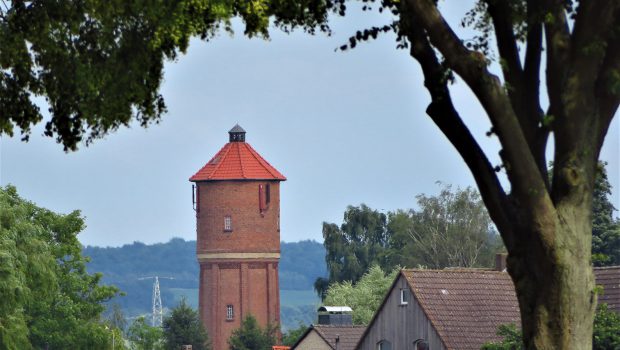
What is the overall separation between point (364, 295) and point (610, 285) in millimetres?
62525

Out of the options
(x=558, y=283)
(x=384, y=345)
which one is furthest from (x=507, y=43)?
(x=384, y=345)

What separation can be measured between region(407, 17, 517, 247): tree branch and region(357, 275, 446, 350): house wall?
131ft

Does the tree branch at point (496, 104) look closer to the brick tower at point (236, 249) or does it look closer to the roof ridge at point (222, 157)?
the brick tower at point (236, 249)

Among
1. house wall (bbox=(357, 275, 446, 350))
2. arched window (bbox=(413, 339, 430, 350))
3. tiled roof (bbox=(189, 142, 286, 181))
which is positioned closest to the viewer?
house wall (bbox=(357, 275, 446, 350))

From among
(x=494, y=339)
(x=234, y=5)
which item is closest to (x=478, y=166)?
(x=234, y=5)

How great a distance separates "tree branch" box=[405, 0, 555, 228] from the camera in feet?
55.2

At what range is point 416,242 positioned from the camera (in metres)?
126

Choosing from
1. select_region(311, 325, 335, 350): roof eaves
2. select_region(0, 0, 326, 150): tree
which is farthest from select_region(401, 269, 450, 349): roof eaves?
select_region(0, 0, 326, 150): tree

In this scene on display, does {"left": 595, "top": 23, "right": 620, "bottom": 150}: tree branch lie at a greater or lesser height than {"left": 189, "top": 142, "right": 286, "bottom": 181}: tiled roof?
lesser

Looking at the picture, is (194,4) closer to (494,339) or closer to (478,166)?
(478,166)

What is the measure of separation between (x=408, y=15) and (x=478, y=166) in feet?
5.48

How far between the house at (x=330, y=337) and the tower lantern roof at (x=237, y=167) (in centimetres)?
6628

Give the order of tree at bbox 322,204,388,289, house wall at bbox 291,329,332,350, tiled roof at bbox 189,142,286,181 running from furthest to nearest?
tiled roof at bbox 189,142,286,181, tree at bbox 322,204,388,289, house wall at bbox 291,329,332,350

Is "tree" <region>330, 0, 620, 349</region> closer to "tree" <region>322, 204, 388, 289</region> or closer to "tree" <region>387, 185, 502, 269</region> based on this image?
"tree" <region>387, 185, 502, 269</region>
